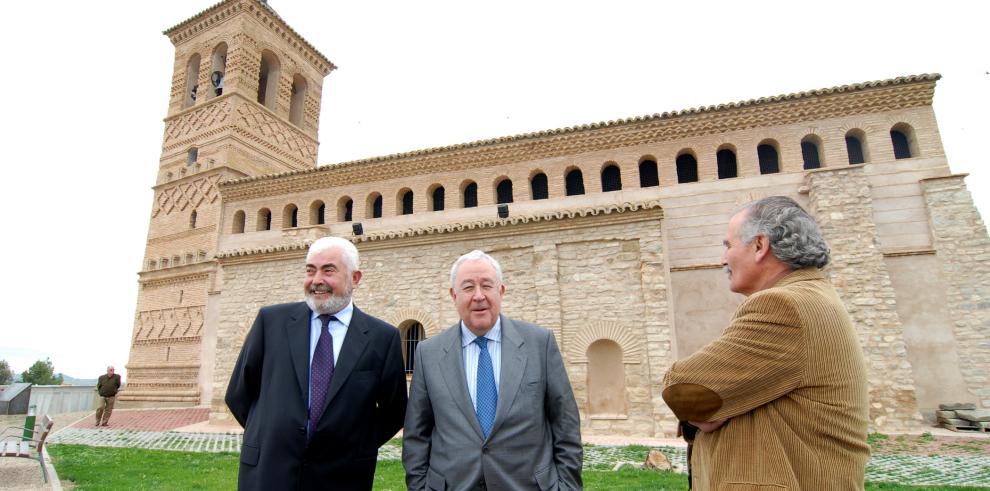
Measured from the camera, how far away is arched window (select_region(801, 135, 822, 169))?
13672mm

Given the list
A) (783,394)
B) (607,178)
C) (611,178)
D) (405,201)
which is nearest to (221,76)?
(405,201)

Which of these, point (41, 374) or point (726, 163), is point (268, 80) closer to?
point (726, 163)

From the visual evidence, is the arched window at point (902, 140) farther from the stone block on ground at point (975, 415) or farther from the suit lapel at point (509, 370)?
the suit lapel at point (509, 370)

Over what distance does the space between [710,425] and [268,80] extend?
83.3 ft

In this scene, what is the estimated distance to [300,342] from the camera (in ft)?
9.84

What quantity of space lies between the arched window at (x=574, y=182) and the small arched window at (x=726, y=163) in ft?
12.5

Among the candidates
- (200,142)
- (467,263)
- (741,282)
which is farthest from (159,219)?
(741,282)

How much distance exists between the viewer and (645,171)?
48.8 ft

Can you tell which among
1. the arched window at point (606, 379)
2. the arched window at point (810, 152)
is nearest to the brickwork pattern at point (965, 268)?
the arched window at point (810, 152)

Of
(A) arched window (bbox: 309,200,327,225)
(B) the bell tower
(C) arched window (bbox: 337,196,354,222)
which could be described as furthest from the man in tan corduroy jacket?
(B) the bell tower

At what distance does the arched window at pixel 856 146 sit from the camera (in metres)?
13.3

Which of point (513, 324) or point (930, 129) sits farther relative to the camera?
point (930, 129)

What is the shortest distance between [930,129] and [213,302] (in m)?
22.5

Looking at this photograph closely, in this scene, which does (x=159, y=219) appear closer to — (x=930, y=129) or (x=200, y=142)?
(x=200, y=142)
